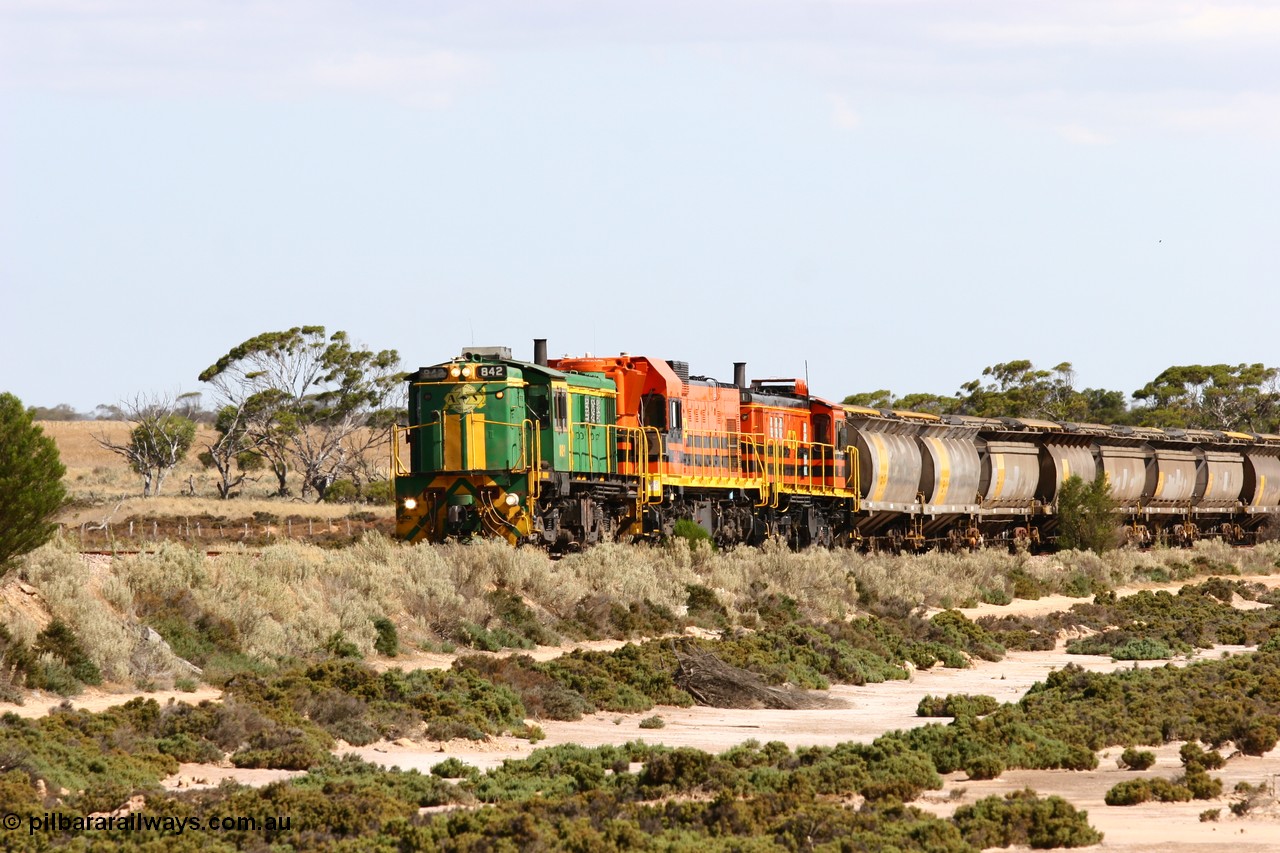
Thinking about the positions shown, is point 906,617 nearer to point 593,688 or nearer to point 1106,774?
point 593,688

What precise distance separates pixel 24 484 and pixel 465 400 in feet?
35.1

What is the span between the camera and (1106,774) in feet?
49.1

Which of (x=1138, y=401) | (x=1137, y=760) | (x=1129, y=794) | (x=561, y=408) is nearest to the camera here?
(x=1129, y=794)

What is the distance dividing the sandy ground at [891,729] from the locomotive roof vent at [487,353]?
641 cm

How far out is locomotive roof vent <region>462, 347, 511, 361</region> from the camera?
2892cm

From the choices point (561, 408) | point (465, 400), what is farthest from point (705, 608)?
point (465, 400)

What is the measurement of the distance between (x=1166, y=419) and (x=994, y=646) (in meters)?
77.4

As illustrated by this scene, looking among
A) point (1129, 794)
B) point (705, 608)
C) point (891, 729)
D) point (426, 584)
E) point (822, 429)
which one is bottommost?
point (891, 729)

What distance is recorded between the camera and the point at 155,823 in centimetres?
1188

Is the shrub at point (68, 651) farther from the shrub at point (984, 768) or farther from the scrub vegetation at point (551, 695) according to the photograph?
the shrub at point (984, 768)

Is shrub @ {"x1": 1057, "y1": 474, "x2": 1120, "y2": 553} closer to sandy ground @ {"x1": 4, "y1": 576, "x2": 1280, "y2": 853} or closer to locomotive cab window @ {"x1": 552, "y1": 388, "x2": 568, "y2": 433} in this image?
sandy ground @ {"x1": 4, "y1": 576, "x2": 1280, "y2": 853}

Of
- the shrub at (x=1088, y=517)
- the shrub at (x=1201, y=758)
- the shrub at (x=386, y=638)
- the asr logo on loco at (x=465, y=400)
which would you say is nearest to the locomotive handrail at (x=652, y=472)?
the asr logo on loco at (x=465, y=400)

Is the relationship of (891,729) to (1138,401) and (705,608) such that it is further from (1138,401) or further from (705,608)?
(1138,401)

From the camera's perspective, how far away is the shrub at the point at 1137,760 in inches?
593
